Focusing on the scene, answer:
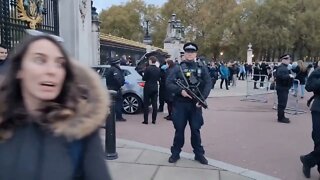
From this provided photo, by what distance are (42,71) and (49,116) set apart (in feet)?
0.63

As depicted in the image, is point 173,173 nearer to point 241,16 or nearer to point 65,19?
point 65,19

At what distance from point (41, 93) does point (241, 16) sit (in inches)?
2030

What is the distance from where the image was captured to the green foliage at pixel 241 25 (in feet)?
154

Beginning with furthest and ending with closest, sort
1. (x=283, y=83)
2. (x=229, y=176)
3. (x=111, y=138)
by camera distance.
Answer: (x=283, y=83)
(x=111, y=138)
(x=229, y=176)

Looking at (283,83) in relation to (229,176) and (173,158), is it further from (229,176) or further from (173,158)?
(229,176)

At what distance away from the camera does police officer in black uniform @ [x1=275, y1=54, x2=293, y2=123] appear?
10.2m

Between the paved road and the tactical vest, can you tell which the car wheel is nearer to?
the paved road

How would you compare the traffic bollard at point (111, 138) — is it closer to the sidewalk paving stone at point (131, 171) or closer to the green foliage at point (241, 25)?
the sidewalk paving stone at point (131, 171)

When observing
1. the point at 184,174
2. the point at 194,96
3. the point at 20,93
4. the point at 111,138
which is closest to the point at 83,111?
the point at 20,93

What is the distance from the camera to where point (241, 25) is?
50562 millimetres

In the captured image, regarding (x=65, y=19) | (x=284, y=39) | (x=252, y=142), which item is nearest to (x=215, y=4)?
(x=284, y=39)

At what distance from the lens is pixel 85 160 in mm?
1733

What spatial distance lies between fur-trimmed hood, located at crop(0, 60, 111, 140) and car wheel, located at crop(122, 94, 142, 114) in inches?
396

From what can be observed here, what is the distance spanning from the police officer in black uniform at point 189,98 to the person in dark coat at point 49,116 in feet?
14.5
